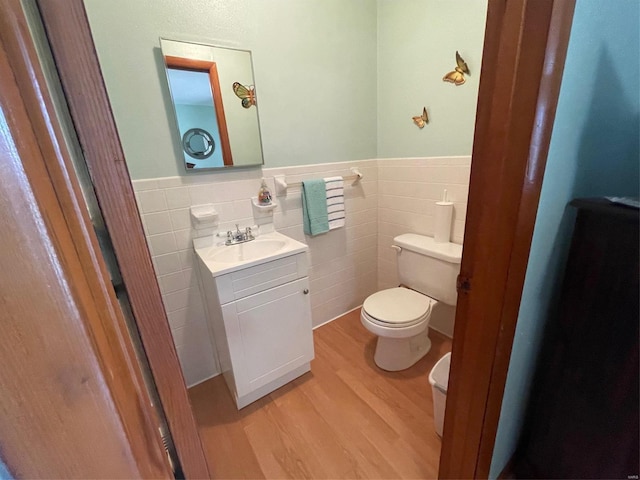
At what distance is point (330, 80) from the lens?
1.71 m

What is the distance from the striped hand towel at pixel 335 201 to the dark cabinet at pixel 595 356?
1.27 meters

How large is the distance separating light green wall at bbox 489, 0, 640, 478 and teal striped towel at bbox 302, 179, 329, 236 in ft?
4.02

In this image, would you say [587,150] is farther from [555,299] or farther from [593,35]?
[555,299]

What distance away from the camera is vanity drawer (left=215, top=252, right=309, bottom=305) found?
121 cm

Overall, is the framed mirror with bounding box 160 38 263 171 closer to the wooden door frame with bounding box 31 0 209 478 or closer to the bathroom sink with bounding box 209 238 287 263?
the bathroom sink with bounding box 209 238 287 263

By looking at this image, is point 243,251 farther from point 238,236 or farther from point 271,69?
point 271,69

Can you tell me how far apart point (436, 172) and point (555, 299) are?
1.01 m

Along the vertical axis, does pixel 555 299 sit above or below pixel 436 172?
below

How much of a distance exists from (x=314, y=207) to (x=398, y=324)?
0.87 meters

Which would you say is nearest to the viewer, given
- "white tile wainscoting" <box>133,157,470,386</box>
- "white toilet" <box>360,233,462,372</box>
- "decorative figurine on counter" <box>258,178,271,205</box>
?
"white tile wainscoting" <box>133,157,470,386</box>

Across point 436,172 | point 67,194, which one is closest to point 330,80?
point 436,172

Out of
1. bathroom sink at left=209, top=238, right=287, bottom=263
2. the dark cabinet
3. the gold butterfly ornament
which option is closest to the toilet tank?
the dark cabinet

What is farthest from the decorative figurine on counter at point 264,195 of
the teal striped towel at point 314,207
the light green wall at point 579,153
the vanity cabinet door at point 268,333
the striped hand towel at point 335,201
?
the light green wall at point 579,153

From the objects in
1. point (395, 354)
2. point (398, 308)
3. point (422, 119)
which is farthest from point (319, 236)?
point (422, 119)
